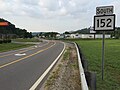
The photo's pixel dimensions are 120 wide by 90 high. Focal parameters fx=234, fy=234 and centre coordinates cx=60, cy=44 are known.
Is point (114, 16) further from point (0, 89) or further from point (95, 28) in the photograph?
point (0, 89)

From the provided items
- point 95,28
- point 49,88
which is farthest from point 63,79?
point 95,28

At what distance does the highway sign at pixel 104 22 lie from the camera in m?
8.77

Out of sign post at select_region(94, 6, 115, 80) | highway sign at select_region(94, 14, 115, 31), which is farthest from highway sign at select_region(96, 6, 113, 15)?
highway sign at select_region(94, 14, 115, 31)

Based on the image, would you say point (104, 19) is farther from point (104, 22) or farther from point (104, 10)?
point (104, 10)

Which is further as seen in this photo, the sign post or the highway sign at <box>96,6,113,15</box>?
the highway sign at <box>96,6,113,15</box>

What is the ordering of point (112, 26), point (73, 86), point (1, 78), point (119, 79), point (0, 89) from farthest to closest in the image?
1. point (119, 79)
2. point (1, 78)
3. point (112, 26)
4. point (73, 86)
5. point (0, 89)

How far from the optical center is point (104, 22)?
8977 millimetres

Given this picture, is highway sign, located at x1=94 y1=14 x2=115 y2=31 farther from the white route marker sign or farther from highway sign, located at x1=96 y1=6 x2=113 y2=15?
highway sign, located at x1=96 y1=6 x2=113 y2=15

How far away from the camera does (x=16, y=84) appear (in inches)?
332

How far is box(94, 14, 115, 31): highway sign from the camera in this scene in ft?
28.8

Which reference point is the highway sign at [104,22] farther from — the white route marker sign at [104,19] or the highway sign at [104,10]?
the highway sign at [104,10]

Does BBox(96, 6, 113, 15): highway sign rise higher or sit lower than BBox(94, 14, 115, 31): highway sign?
higher

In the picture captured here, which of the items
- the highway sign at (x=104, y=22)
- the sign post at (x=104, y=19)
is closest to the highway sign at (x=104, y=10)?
the sign post at (x=104, y=19)

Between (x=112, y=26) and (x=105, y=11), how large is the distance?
0.72 m
